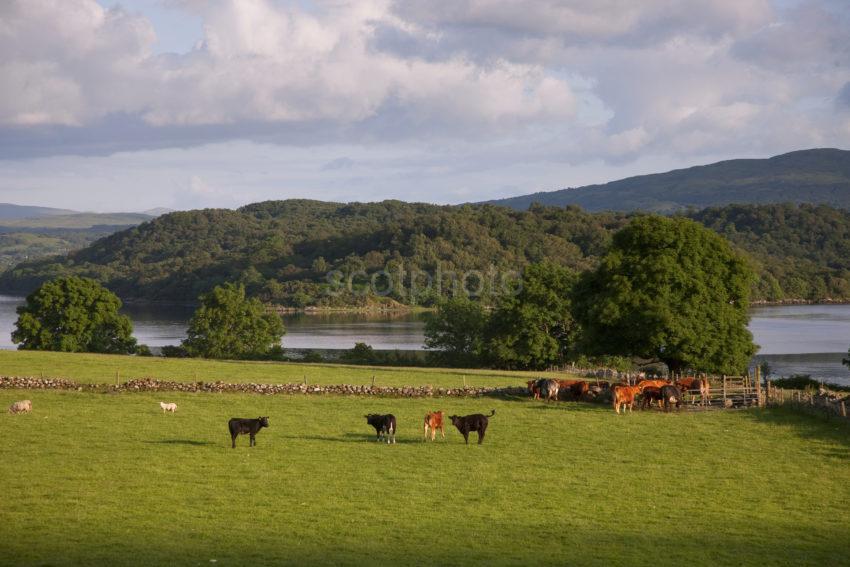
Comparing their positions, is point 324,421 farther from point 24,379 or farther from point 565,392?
point 24,379

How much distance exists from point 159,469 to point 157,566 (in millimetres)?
7265

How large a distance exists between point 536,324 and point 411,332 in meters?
65.0

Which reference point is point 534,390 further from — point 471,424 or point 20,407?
point 20,407

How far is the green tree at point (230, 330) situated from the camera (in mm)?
77625

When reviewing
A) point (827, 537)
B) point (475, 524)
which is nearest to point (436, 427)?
point (475, 524)

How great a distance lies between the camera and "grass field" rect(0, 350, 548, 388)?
142 feet

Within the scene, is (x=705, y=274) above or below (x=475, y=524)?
above

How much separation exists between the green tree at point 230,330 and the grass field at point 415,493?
47.0m

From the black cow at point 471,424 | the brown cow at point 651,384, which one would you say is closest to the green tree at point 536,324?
the brown cow at point 651,384

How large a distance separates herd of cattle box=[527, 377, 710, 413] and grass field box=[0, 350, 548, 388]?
6.17m

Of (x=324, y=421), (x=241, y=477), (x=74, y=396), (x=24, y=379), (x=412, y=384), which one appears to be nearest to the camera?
(x=241, y=477)

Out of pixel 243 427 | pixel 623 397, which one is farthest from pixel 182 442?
pixel 623 397

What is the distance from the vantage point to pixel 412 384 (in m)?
43.1

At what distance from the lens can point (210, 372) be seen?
46719mm
